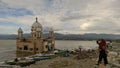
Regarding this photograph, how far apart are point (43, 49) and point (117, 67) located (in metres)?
43.2

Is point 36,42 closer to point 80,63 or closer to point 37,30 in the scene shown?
point 37,30

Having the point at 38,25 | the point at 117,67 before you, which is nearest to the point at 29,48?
the point at 38,25

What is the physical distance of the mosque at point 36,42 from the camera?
62.1m

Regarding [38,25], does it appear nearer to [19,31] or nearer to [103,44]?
[19,31]

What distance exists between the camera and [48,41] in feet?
215

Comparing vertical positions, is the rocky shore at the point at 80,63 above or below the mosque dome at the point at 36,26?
below

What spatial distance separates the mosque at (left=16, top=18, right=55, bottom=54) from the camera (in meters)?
Result: 62.1

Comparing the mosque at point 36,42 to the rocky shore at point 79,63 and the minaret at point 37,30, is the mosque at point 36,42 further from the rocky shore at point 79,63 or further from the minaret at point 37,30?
the rocky shore at point 79,63

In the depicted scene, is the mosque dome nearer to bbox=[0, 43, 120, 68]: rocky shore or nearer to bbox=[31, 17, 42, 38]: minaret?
bbox=[31, 17, 42, 38]: minaret

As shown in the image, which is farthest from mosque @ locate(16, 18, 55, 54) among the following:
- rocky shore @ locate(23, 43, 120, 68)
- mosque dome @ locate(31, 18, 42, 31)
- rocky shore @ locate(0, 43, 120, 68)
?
rocky shore @ locate(23, 43, 120, 68)

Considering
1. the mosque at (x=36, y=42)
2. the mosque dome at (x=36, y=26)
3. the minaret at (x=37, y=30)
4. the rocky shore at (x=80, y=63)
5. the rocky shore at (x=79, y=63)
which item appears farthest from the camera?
the mosque dome at (x=36, y=26)

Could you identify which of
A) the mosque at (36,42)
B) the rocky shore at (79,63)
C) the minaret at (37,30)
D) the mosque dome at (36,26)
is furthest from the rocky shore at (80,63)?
the mosque dome at (36,26)

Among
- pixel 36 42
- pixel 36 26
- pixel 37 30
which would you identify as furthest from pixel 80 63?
pixel 36 26

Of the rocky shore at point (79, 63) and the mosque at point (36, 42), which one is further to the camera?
the mosque at point (36, 42)
